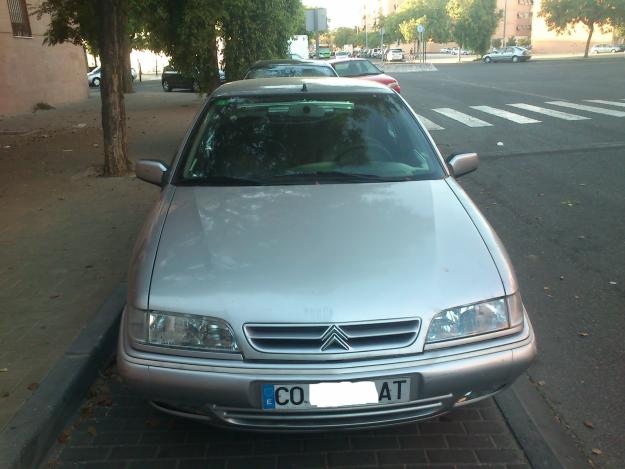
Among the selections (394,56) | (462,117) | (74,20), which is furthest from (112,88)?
(394,56)

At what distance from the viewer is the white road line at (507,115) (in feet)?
47.1

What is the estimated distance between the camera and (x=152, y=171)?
13.6 feet

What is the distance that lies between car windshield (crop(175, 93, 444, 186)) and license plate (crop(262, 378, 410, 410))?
150cm

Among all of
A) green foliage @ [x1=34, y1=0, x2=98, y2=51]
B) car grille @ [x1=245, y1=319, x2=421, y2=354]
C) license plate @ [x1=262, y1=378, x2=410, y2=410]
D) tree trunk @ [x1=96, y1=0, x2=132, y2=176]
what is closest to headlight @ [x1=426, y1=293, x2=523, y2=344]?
car grille @ [x1=245, y1=319, x2=421, y2=354]

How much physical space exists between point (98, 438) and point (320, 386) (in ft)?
4.44

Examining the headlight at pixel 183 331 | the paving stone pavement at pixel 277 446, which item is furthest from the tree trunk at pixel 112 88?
the headlight at pixel 183 331

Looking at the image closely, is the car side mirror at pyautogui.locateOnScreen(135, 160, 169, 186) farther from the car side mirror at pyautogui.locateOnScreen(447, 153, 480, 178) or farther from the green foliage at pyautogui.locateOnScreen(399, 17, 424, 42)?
the green foliage at pyautogui.locateOnScreen(399, 17, 424, 42)

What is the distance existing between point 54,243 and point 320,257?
3963 millimetres

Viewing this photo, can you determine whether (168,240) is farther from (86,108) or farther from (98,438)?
(86,108)

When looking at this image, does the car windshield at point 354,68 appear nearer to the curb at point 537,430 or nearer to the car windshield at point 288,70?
the car windshield at point 288,70

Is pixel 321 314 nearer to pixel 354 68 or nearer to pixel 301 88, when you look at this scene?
pixel 301 88

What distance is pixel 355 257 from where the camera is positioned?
2.82m

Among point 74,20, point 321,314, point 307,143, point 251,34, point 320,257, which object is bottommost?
point 321,314

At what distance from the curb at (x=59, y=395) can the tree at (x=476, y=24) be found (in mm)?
70564
